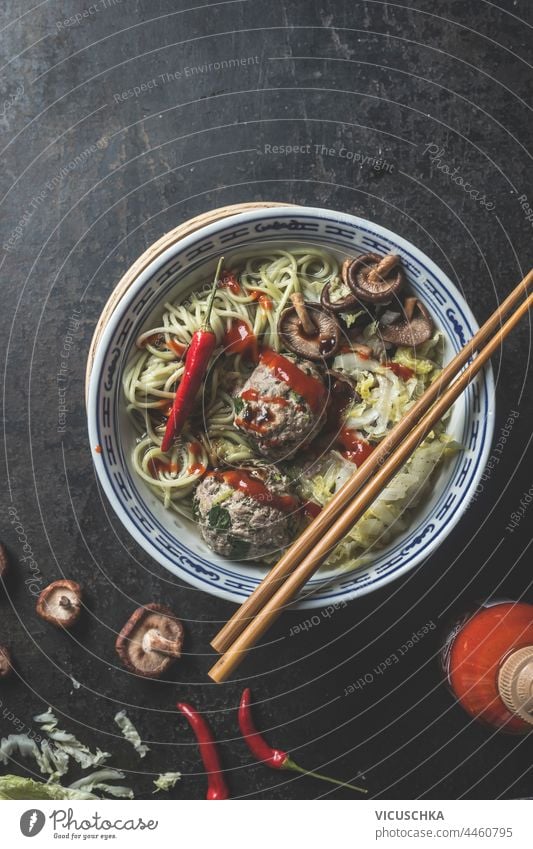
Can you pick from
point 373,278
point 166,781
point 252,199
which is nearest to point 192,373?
point 373,278

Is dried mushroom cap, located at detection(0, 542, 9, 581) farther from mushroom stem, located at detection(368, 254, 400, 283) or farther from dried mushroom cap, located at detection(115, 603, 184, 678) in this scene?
mushroom stem, located at detection(368, 254, 400, 283)

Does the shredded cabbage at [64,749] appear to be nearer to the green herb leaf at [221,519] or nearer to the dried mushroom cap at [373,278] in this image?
the green herb leaf at [221,519]

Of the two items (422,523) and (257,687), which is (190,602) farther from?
(422,523)

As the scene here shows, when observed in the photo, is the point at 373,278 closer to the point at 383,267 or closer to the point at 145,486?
the point at 383,267

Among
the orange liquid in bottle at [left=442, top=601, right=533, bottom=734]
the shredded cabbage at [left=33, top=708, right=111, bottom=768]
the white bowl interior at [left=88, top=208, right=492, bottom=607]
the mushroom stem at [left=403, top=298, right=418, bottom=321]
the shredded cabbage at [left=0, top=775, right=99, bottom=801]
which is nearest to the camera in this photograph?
the white bowl interior at [left=88, top=208, right=492, bottom=607]

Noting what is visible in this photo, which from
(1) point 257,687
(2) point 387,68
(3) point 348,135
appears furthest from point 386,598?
(2) point 387,68

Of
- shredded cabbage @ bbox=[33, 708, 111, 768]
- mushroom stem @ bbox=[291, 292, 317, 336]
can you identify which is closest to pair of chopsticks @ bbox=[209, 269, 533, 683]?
mushroom stem @ bbox=[291, 292, 317, 336]
